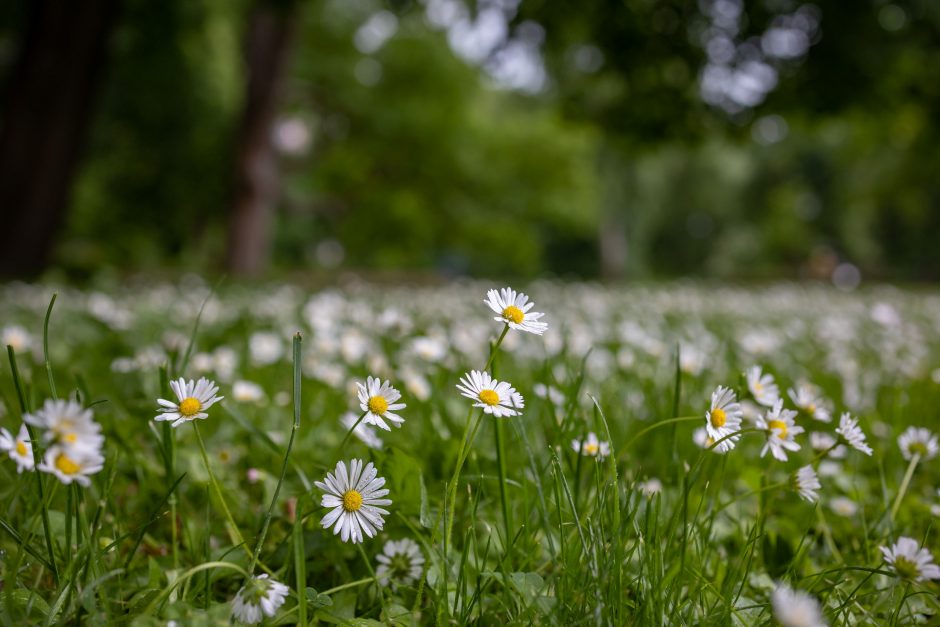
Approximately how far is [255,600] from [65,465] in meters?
0.26

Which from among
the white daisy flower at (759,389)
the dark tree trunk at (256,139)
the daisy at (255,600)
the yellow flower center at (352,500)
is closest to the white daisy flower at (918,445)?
the white daisy flower at (759,389)

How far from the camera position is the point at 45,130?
296 inches

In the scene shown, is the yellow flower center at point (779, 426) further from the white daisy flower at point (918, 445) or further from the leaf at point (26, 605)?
the leaf at point (26, 605)

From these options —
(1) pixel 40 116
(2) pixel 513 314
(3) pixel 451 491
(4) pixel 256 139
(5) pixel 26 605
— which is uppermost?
(4) pixel 256 139

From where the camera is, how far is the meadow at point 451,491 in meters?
0.90

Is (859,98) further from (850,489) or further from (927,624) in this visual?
(927,624)

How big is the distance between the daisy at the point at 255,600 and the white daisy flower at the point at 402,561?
0.90 feet

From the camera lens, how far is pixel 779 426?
103cm

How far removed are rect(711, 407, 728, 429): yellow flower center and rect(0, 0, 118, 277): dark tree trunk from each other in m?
8.40

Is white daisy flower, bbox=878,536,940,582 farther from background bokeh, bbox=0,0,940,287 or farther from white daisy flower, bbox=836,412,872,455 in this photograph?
background bokeh, bbox=0,0,940,287

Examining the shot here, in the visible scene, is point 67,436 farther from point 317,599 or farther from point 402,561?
point 402,561

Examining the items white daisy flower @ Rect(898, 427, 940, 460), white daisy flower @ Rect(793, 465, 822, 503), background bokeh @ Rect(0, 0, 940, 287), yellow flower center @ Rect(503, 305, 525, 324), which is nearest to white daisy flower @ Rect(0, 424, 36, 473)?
yellow flower center @ Rect(503, 305, 525, 324)

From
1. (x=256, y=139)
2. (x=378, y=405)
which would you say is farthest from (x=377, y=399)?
(x=256, y=139)

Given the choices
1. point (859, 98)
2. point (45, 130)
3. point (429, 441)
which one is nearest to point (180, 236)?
point (45, 130)
